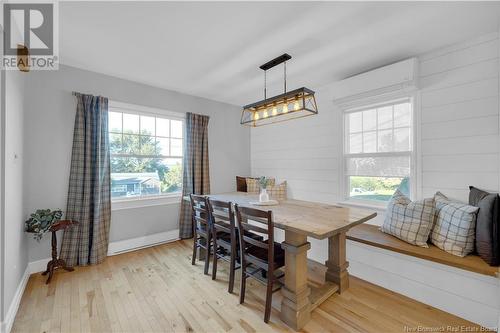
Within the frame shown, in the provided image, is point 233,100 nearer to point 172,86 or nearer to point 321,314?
point 172,86

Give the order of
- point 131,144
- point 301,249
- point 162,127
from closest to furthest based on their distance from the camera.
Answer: point 301,249 → point 131,144 → point 162,127

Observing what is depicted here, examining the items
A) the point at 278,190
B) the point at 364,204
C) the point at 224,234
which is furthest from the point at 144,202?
the point at 364,204

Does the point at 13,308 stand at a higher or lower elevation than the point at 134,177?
lower

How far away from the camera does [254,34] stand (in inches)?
82.4

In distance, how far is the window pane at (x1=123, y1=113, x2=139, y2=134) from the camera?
3.27 metres

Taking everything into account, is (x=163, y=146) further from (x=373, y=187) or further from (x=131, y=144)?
(x=373, y=187)

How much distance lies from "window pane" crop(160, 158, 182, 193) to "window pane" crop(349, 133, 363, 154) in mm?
2774

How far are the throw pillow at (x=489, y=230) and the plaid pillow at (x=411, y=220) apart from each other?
1.10ft

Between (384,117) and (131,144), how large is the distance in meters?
3.58

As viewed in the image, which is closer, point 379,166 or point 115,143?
point 379,166

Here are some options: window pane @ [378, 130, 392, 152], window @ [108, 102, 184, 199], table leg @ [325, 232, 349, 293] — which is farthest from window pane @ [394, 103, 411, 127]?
window @ [108, 102, 184, 199]

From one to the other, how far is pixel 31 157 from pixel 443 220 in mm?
4420

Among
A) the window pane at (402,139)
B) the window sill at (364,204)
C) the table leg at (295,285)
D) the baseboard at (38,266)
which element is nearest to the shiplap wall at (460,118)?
the window pane at (402,139)

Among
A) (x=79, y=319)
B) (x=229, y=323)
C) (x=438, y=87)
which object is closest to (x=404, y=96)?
(x=438, y=87)
